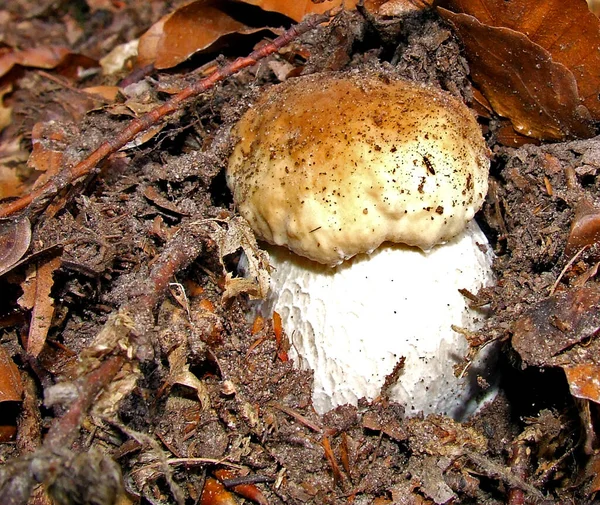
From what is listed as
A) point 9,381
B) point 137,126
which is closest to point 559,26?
point 137,126

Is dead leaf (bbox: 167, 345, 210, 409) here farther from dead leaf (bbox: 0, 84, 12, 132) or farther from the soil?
dead leaf (bbox: 0, 84, 12, 132)

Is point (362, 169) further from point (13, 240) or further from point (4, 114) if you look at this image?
point (4, 114)

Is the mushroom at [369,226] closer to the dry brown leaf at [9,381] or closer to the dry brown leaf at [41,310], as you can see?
the dry brown leaf at [41,310]

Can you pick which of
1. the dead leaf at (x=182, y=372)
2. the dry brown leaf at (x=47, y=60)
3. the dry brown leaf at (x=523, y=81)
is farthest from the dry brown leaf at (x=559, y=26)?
the dry brown leaf at (x=47, y=60)

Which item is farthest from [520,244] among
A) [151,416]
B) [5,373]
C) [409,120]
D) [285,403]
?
[5,373]

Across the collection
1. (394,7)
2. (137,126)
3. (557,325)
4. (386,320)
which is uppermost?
(394,7)

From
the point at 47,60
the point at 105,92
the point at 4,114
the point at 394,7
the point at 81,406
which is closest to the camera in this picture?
the point at 81,406

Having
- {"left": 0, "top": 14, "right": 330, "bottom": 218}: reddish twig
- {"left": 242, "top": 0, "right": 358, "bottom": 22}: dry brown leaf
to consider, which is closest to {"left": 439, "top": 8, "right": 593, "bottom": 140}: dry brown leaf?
{"left": 0, "top": 14, "right": 330, "bottom": 218}: reddish twig

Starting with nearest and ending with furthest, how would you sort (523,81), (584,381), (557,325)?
(584,381), (557,325), (523,81)
